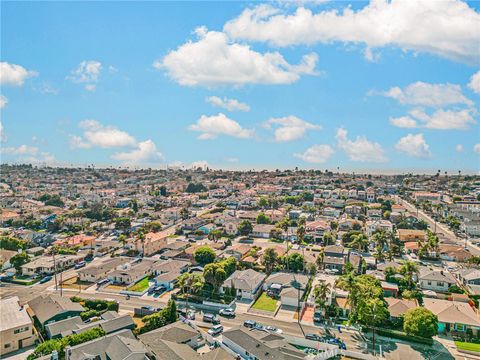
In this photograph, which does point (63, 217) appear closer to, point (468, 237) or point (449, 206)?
point (468, 237)

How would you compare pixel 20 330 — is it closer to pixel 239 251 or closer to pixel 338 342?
pixel 338 342

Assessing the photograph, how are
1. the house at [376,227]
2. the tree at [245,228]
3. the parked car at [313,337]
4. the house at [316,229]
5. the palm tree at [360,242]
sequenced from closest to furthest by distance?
the parked car at [313,337] → the palm tree at [360,242] → the house at [316,229] → the house at [376,227] → the tree at [245,228]

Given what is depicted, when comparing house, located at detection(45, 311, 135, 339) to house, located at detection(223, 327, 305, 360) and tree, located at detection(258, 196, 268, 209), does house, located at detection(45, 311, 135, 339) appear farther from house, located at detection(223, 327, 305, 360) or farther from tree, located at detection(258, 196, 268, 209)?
tree, located at detection(258, 196, 268, 209)

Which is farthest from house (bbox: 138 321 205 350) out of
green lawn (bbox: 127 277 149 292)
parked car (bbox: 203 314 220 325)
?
green lawn (bbox: 127 277 149 292)

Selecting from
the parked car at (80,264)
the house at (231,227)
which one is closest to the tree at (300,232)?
the house at (231,227)

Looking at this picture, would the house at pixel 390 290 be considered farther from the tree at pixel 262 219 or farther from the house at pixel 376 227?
the tree at pixel 262 219

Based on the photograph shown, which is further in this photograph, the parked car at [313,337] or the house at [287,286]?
the house at [287,286]

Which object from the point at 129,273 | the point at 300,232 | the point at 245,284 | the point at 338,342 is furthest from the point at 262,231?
the point at 338,342
